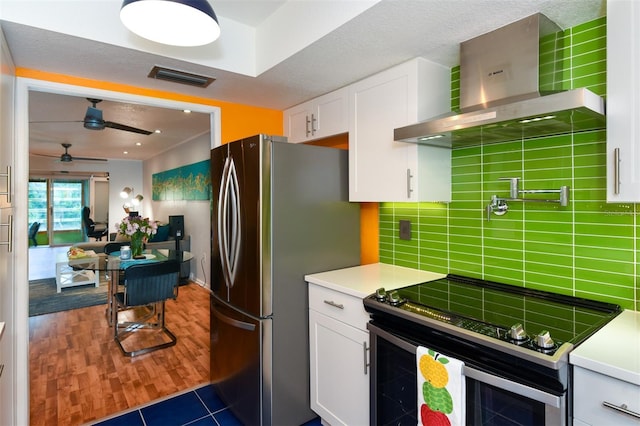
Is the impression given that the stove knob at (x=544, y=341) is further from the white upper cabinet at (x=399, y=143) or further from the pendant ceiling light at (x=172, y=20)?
the pendant ceiling light at (x=172, y=20)

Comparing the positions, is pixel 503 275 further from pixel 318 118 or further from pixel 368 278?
pixel 318 118

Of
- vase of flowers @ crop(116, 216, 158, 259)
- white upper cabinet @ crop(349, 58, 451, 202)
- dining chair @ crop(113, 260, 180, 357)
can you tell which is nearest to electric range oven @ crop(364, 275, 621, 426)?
white upper cabinet @ crop(349, 58, 451, 202)

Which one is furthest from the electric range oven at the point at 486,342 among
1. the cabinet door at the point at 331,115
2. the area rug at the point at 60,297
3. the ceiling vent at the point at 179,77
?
the area rug at the point at 60,297

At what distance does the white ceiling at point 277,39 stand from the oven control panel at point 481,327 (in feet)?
4.07

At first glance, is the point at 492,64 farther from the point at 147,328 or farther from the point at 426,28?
the point at 147,328

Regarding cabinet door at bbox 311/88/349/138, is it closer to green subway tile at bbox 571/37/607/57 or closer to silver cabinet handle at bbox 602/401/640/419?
green subway tile at bbox 571/37/607/57

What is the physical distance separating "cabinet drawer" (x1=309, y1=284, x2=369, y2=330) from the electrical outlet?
696 millimetres

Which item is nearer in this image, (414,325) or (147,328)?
(414,325)

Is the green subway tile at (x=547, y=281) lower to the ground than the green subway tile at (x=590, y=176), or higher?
lower

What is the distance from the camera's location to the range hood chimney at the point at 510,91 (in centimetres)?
136

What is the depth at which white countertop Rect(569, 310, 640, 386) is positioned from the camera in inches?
39.5

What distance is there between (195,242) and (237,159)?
3987 mm

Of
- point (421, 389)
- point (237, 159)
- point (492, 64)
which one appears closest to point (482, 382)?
point (421, 389)

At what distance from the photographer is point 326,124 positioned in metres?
2.59
